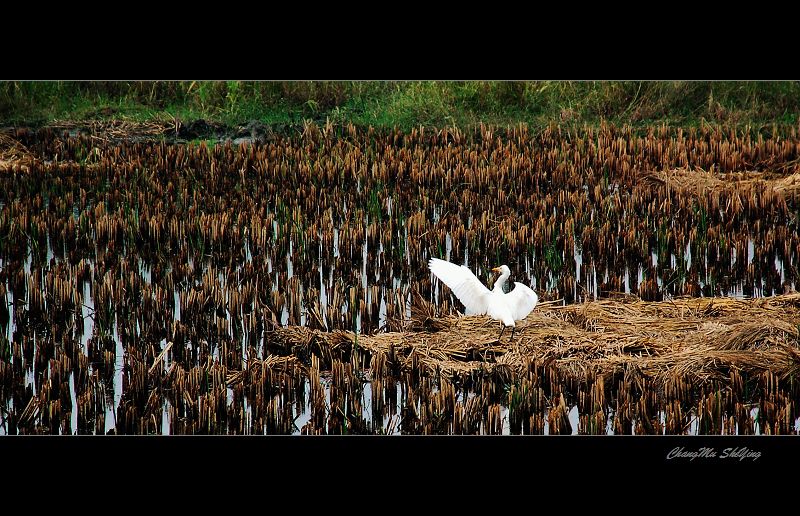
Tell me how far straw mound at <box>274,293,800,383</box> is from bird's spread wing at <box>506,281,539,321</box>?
11 cm

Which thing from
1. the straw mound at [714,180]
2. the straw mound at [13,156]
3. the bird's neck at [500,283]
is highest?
the straw mound at [13,156]

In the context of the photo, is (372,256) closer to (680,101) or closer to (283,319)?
(283,319)

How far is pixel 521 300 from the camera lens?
6305mm

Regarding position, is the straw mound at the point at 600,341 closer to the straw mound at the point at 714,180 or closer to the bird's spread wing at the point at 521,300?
the bird's spread wing at the point at 521,300

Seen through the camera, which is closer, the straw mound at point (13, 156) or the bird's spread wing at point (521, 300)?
the bird's spread wing at point (521, 300)

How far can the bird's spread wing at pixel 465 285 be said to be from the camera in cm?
632

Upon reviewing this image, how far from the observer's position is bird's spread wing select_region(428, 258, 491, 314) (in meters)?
6.32

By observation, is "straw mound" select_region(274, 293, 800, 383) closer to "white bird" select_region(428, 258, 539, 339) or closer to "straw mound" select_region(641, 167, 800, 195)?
"white bird" select_region(428, 258, 539, 339)

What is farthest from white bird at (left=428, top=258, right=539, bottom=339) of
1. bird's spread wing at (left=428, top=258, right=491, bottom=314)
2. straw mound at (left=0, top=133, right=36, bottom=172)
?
straw mound at (left=0, top=133, right=36, bottom=172)

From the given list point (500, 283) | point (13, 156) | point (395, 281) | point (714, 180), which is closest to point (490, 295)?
point (500, 283)

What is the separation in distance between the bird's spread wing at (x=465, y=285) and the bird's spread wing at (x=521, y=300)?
12cm

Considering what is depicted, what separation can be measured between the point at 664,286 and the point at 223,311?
7.71 feet

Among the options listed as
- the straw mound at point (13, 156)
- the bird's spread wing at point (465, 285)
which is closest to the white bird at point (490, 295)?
the bird's spread wing at point (465, 285)

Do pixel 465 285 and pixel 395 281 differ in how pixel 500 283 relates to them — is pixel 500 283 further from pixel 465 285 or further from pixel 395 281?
pixel 395 281
